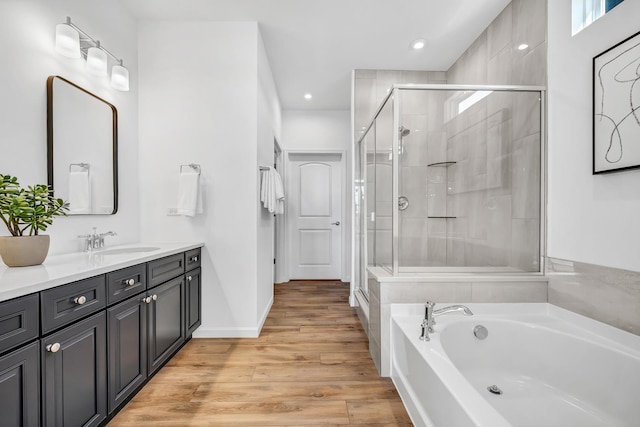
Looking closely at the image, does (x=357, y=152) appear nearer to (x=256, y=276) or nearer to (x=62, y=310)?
(x=256, y=276)

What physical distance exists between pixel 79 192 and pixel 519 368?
281 centimetres

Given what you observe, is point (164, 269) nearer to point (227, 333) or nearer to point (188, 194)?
point (188, 194)

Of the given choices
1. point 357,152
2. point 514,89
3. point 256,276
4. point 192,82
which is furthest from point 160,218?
point 514,89

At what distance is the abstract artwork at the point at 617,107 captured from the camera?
1.28m

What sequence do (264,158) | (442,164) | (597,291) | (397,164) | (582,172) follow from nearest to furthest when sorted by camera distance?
(597,291) → (582,172) → (397,164) → (442,164) → (264,158)

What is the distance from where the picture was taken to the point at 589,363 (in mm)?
1358

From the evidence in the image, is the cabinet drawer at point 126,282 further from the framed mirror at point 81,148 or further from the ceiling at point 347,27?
the ceiling at point 347,27

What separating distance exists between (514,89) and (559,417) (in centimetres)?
186

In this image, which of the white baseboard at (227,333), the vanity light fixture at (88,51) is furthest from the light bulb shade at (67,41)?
the white baseboard at (227,333)

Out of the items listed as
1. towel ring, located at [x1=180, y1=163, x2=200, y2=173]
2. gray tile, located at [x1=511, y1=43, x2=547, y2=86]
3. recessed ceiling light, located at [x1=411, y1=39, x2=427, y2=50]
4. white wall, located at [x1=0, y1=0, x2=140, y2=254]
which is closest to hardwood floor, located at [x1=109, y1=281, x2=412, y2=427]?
white wall, located at [x1=0, y1=0, x2=140, y2=254]

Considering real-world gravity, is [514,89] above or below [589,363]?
above

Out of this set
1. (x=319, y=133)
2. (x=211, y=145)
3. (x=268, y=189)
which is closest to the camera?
(x=211, y=145)

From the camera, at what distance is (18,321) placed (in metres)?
0.96

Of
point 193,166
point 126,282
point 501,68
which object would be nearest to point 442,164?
point 501,68
